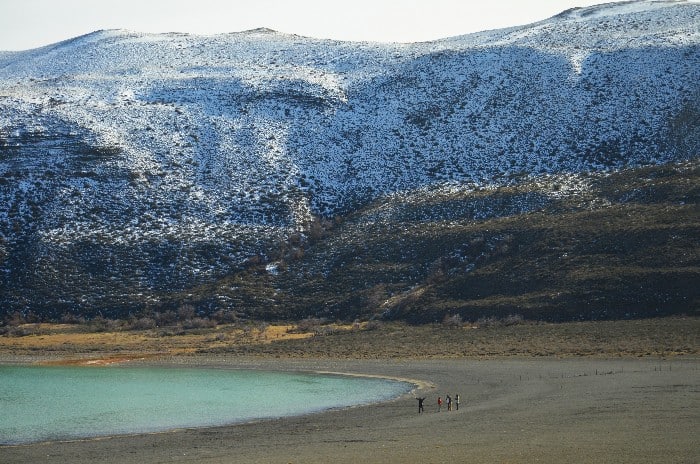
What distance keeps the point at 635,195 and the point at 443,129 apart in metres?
25.6

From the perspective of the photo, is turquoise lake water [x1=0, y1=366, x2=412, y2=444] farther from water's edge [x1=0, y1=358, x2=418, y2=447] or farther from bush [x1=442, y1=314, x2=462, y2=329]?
bush [x1=442, y1=314, x2=462, y2=329]

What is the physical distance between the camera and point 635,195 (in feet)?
209

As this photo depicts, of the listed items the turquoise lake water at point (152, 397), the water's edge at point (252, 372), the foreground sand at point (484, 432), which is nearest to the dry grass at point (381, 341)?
the water's edge at point (252, 372)

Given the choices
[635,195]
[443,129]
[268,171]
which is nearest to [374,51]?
[443,129]

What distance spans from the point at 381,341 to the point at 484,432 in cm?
2558

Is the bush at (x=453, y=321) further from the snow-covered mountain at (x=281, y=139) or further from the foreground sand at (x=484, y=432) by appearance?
the snow-covered mountain at (x=281, y=139)

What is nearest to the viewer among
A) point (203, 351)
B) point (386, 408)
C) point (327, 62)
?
point (386, 408)

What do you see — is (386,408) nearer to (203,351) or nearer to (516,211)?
(203,351)

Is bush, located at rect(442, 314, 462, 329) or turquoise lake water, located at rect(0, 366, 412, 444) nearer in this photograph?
turquoise lake water, located at rect(0, 366, 412, 444)

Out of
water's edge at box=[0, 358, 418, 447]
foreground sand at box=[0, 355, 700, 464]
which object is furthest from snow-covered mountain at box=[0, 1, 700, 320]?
foreground sand at box=[0, 355, 700, 464]

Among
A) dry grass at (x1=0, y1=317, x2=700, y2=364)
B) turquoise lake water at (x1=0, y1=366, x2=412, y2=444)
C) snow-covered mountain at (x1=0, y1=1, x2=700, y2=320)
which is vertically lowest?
dry grass at (x1=0, y1=317, x2=700, y2=364)

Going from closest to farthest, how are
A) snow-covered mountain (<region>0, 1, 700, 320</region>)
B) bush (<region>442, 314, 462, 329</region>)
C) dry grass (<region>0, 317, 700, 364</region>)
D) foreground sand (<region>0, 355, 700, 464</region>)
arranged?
foreground sand (<region>0, 355, 700, 464</region>), dry grass (<region>0, 317, 700, 364</region>), bush (<region>442, 314, 462, 329</region>), snow-covered mountain (<region>0, 1, 700, 320</region>)

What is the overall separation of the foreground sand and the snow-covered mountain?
117ft

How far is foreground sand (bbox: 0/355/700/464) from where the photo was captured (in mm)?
Answer: 20641
